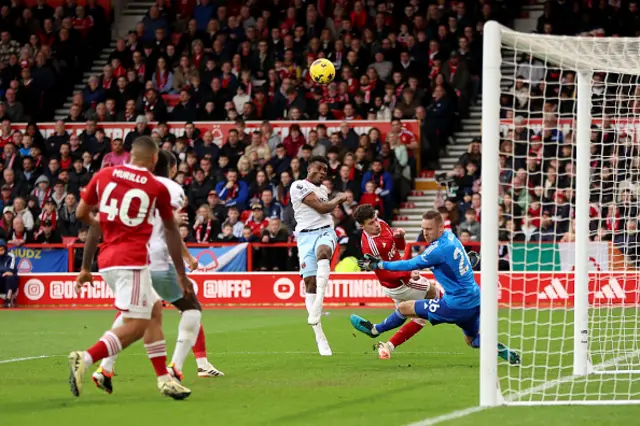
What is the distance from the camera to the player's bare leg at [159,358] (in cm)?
873

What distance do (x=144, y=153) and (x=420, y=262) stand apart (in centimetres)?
327

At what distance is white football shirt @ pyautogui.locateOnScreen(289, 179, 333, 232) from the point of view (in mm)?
13070

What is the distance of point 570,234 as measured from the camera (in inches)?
744

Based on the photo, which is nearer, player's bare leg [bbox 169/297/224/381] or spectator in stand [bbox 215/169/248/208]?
player's bare leg [bbox 169/297/224/381]

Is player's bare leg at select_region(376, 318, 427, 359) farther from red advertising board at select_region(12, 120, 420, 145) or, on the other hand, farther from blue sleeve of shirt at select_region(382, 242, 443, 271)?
red advertising board at select_region(12, 120, 420, 145)

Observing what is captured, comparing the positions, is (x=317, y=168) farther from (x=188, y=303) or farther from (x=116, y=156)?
(x=116, y=156)

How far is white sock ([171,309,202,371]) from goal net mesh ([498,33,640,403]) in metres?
2.62

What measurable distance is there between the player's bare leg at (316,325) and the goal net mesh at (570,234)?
2068 mm

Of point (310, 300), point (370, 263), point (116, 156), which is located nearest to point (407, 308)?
point (370, 263)

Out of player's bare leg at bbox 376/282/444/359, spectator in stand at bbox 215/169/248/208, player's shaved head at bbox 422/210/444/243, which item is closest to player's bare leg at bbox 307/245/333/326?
player's bare leg at bbox 376/282/444/359

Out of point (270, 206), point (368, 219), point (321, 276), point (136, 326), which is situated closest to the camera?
point (136, 326)

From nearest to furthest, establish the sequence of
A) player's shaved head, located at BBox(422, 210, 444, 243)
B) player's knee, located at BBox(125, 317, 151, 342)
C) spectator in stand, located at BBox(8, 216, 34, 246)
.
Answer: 1. player's knee, located at BBox(125, 317, 151, 342)
2. player's shaved head, located at BBox(422, 210, 444, 243)
3. spectator in stand, located at BBox(8, 216, 34, 246)

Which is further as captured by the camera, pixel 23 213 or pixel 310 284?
pixel 23 213

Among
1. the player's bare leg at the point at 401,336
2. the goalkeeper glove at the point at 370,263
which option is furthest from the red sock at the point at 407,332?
the goalkeeper glove at the point at 370,263
